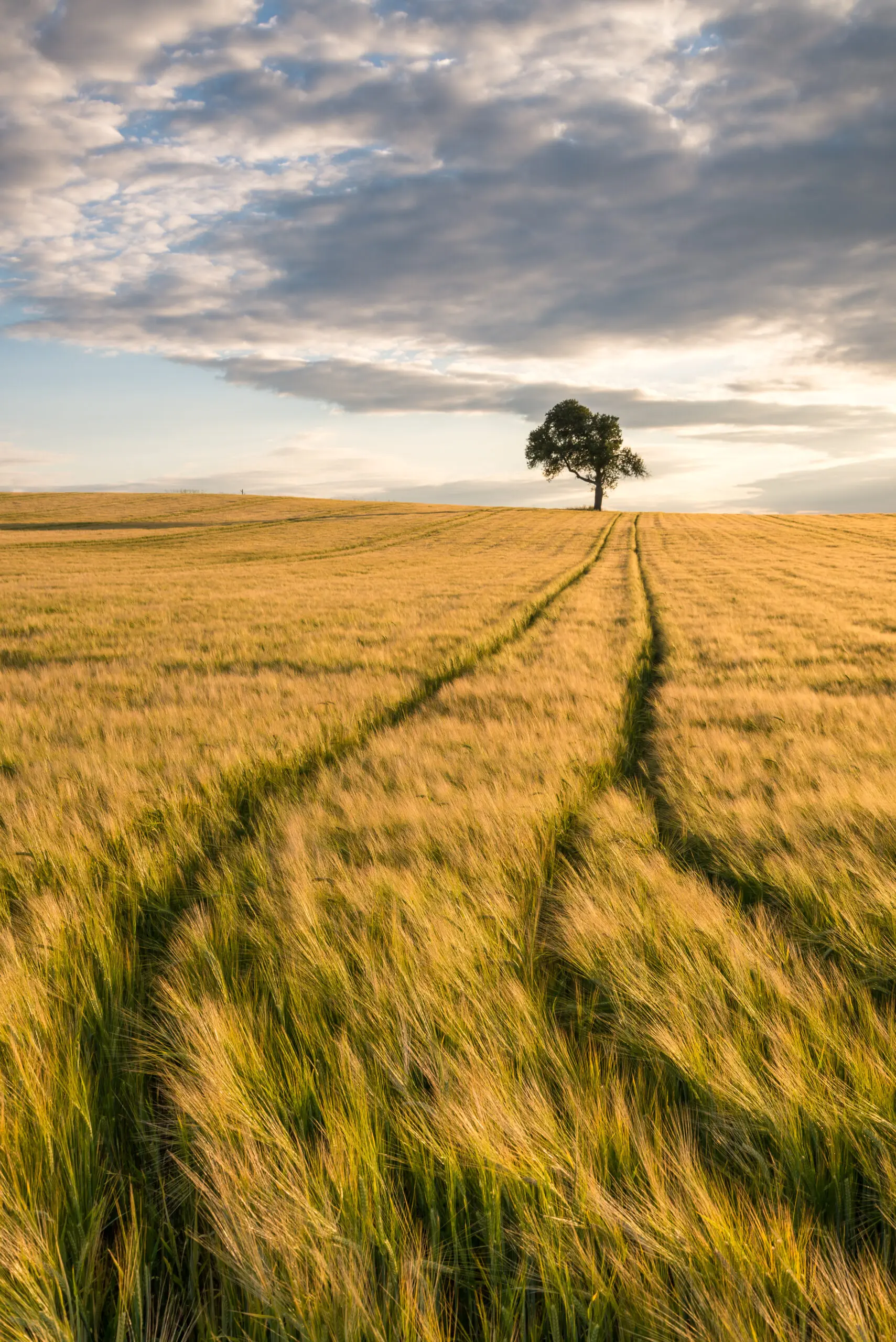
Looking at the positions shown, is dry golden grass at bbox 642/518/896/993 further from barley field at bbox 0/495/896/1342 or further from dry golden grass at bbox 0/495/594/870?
dry golden grass at bbox 0/495/594/870

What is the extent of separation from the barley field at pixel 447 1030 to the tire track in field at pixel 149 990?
2 cm

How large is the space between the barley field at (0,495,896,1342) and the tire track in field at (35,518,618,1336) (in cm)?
2

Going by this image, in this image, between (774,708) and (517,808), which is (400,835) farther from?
(774,708)

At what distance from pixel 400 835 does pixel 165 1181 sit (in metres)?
1.94

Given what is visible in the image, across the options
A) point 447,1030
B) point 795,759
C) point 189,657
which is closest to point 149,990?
point 447,1030

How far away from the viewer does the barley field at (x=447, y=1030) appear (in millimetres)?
1229

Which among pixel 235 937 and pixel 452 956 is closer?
pixel 452 956

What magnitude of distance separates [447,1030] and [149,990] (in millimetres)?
1141

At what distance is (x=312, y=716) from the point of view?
6.04 meters

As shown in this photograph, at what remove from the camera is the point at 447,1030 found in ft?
6.08

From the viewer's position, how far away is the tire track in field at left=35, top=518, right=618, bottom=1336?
1.50 meters

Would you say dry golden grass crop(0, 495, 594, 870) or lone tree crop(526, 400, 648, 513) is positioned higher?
lone tree crop(526, 400, 648, 513)

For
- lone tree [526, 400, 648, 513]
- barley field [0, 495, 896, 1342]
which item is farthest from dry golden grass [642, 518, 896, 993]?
lone tree [526, 400, 648, 513]

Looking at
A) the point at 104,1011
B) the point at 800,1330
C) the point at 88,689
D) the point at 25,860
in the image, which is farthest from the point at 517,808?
the point at 88,689
